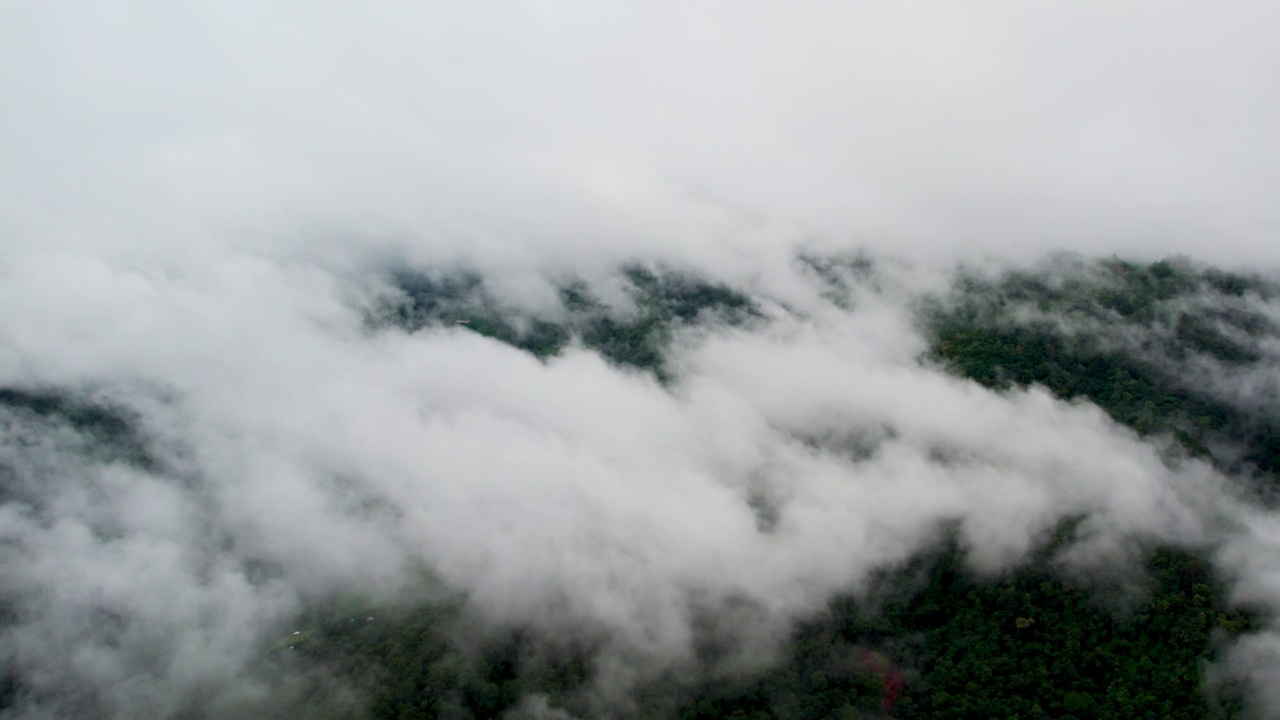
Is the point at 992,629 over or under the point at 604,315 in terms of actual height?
under

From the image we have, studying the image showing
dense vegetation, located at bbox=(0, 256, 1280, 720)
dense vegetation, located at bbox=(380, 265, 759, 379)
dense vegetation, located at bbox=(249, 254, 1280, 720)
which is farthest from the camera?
dense vegetation, located at bbox=(380, 265, 759, 379)

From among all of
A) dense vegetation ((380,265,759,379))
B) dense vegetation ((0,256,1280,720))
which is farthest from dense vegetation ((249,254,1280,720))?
dense vegetation ((380,265,759,379))

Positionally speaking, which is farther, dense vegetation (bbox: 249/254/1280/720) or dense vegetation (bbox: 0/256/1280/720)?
dense vegetation (bbox: 0/256/1280/720)

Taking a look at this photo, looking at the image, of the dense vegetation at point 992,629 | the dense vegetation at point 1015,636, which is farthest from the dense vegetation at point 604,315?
the dense vegetation at point 1015,636

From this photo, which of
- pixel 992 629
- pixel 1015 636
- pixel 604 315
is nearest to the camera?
pixel 1015 636

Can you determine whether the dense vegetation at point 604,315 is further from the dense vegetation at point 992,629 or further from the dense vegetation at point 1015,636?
the dense vegetation at point 1015,636

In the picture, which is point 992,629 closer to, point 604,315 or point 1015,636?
point 1015,636

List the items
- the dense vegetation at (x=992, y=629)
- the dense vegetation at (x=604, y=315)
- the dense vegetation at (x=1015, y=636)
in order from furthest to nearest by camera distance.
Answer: the dense vegetation at (x=604, y=315), the dense vegetation at (x=992, y=629), the dense vegetation at (x=1015, y=636)

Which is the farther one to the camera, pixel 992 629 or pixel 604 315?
pixel 604 315

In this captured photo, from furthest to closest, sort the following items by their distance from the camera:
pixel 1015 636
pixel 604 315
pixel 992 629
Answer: pixel 604 315 → pixel 992 629 → pixel 1015 636

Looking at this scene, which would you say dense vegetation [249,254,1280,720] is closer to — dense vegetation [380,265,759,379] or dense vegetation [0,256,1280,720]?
dense vegetation [0,256,1280,720]

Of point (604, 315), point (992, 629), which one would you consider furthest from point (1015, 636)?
point (604, 315)

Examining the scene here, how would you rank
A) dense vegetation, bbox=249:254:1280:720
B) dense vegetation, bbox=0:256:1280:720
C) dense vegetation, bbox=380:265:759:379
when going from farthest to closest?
dense vegetation, bbox=380:265:759:379, dense vegetation, bbox=0:256:1280:720, dense vegetation, bbox=249:254:1280:720
